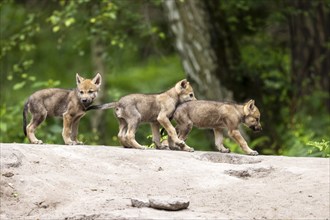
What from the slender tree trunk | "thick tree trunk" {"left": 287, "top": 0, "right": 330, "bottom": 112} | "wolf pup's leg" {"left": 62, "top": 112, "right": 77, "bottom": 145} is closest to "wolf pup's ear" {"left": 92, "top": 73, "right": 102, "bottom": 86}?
"wolf pup's leg" {"left": 62, "top": 112, "right": 77, "bottom": 145}

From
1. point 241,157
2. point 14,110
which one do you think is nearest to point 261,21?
point 14,110

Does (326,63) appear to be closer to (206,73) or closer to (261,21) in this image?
(261,21)

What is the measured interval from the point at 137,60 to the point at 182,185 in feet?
66.0

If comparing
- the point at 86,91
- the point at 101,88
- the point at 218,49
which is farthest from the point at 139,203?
the point at 101,88

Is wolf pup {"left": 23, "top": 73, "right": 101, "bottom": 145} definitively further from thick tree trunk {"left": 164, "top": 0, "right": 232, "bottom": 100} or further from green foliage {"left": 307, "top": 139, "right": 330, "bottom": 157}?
thick tree trunk {"left": 164, "top": 0, "right": 232, "bottom": 100}

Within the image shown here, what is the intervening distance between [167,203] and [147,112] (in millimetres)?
3363

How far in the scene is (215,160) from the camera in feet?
39.1

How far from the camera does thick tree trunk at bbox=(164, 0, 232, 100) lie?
1812 cm

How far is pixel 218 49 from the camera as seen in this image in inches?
735

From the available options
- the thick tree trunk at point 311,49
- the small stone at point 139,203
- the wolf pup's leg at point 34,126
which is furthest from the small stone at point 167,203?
the thick tree trunk at point 311,49

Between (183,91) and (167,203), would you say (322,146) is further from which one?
(167,203)

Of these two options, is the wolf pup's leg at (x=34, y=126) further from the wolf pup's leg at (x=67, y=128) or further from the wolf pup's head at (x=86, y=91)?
the wolf pup's head at (x=86, y=91)

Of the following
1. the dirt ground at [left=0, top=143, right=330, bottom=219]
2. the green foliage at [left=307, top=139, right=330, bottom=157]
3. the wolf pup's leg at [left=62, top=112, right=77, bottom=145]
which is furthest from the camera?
the green foliage at [left=307, top=139, right=330, bottom=157]

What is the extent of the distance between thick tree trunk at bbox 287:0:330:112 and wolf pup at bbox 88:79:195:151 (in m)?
8.90
